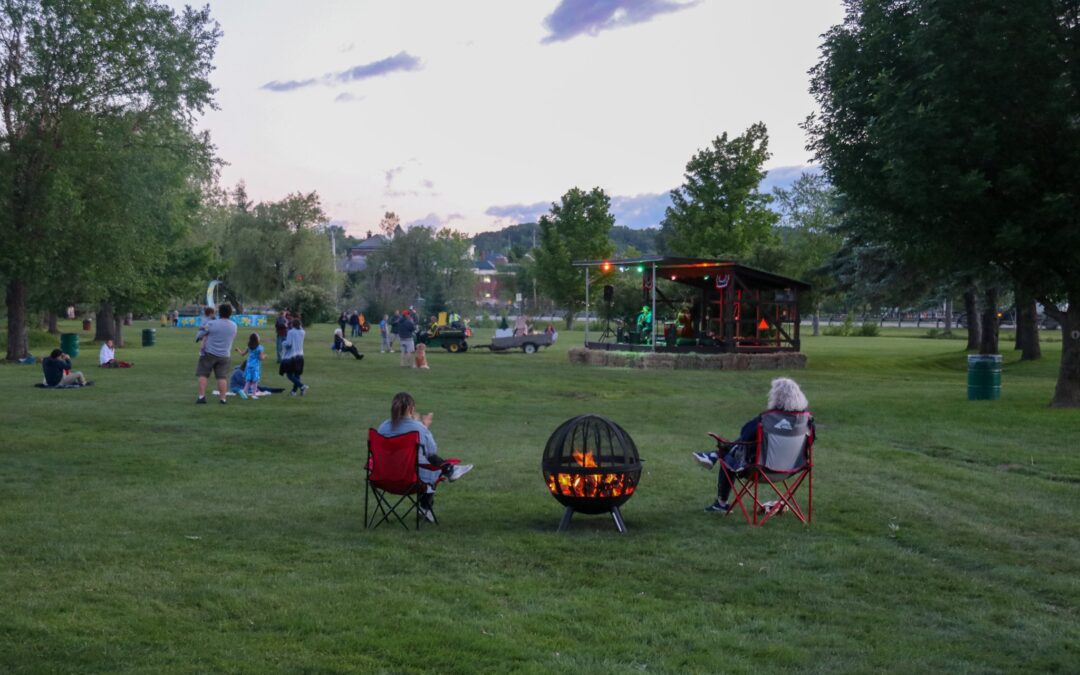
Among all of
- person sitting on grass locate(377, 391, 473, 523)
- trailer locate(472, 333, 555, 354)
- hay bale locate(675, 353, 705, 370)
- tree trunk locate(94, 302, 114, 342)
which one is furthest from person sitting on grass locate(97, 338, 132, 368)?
person sitting on grass locate(377, 391, 473, 523)

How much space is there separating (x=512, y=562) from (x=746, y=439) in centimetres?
271

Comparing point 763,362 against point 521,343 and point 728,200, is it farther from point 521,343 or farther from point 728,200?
point 728,200

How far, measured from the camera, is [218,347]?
1877 centimetres

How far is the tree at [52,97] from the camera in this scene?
31.2 meters

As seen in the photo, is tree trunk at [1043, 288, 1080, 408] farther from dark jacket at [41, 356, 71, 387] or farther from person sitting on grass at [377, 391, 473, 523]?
dark jacket at [41, 356, 71, 387]

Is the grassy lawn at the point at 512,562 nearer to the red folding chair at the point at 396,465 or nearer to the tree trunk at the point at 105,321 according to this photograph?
the red folding chair at the point at 396,465

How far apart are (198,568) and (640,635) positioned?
325 cm

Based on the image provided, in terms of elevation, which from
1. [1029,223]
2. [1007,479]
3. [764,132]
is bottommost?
[1007,479]

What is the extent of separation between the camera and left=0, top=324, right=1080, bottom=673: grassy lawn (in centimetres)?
550

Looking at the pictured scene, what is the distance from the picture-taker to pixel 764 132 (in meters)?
59.4

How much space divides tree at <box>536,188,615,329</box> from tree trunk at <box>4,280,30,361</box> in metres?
44.0

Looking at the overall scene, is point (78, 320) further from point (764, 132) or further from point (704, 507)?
point (704, 507)

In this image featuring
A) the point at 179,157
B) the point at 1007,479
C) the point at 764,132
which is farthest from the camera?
the point at 764,132

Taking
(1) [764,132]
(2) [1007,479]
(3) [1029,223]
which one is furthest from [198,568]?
(1) [764,132]
